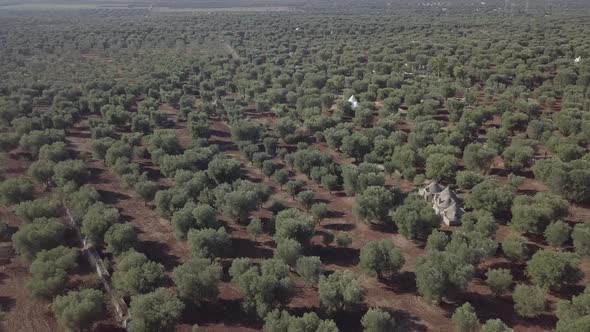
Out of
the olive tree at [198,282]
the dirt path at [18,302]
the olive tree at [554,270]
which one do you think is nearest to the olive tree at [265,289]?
the olive tree at [198,282]

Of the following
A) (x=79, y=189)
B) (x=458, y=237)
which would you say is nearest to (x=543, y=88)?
(x=458, y=237)

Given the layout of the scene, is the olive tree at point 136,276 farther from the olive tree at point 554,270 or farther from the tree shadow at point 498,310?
the olive tree at point 554,270

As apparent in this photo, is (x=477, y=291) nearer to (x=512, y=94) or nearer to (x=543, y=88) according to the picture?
(x=512, y=94)

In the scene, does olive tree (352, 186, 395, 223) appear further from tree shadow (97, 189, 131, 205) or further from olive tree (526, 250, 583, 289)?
tree shadow (97, 189, 131, 205)

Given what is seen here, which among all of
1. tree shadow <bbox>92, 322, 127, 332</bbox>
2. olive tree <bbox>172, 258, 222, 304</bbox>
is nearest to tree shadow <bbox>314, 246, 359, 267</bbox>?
olive tree <bbox>172, 258, 222, 304</bbox>

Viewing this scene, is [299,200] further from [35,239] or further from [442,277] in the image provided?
[35,239]

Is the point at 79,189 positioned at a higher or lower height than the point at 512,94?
lower
